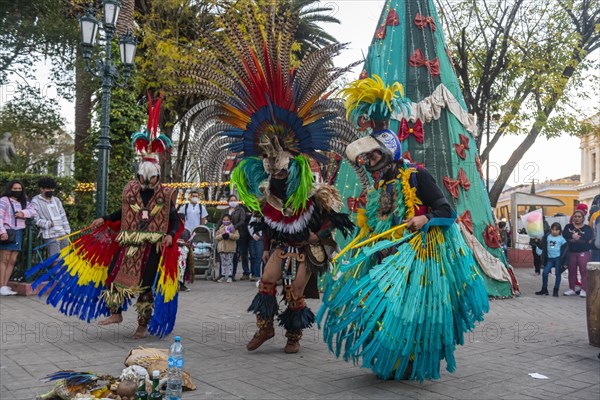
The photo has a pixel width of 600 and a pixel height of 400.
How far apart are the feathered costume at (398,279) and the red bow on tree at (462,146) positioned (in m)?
5.14

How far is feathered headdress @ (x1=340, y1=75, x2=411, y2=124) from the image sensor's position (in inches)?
187

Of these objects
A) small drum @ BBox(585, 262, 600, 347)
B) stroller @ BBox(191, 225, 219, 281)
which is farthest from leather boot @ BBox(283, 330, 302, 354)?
stroller @ BBox(191, 225, 219, 281)

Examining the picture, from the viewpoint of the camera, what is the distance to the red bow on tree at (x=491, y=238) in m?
9.92

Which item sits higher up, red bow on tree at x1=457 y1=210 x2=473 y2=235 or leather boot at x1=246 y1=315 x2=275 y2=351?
red bow on tree at x1=457 y1=210 x2=473 y2=235

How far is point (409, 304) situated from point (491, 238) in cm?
637

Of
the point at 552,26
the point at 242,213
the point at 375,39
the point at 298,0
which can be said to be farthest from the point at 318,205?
the point at 298,0

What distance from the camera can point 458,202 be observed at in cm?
972

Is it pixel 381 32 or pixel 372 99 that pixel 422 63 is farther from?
pixel 372 99

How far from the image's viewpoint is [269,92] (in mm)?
5336

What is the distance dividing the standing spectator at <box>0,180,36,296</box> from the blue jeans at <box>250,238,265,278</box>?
4.49 m

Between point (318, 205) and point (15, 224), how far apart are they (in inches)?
246

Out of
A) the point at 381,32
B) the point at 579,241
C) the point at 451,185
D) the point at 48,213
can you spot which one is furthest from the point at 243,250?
the point at 579,241

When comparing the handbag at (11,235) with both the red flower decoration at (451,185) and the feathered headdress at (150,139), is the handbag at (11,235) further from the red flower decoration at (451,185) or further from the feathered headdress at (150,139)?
the red flower decoration at (451,185)

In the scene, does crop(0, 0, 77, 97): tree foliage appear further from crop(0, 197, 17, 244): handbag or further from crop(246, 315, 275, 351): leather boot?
crop(246, 315, 275, 351): leather boot
